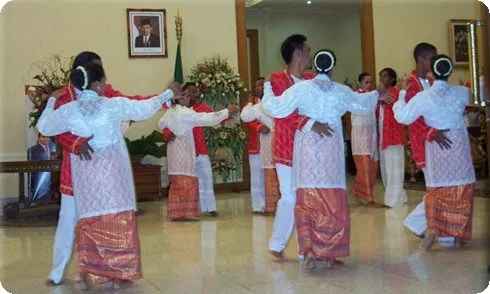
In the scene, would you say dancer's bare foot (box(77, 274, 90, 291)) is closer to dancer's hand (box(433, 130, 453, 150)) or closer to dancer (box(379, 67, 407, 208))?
dancer's hand (box(433, 130, 453, 150))

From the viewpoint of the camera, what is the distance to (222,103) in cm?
950

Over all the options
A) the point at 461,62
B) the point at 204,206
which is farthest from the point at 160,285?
the point at 461,62

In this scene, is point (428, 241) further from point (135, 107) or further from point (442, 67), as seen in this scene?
point (135, 107)

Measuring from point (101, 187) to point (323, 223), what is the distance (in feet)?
4.56

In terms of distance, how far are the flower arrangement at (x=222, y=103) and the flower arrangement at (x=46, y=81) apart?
190 centimetres

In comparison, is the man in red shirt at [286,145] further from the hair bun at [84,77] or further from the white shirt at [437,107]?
the hair bun at [84,77]

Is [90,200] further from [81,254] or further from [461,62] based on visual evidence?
[461,62]

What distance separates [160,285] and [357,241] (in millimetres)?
1792

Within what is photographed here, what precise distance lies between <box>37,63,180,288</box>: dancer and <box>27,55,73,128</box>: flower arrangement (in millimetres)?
3945

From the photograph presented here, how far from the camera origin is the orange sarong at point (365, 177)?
7367mm

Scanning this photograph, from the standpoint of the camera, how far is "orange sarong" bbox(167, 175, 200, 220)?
679cm

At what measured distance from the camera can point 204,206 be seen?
7.16 metres

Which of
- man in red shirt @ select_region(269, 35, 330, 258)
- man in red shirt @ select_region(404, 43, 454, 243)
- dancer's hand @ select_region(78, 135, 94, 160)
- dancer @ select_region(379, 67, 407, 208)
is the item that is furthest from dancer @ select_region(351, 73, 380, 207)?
dancer's hand @ select_region(78, 135, 94, 160)

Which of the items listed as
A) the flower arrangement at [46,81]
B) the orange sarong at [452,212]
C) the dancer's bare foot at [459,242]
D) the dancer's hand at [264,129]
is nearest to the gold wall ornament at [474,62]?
the orange sarong at [452,212]
